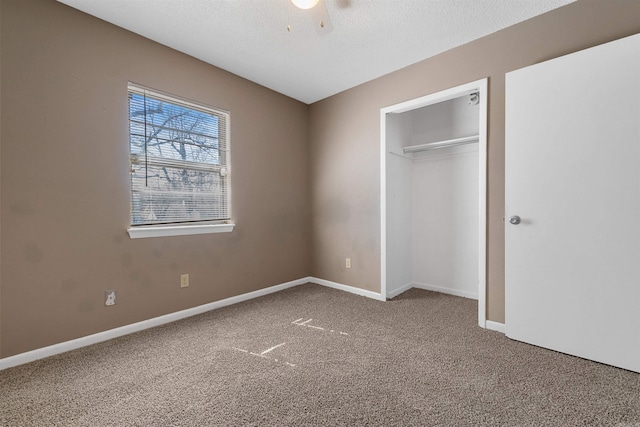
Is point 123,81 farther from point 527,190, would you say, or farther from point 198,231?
point 527,190

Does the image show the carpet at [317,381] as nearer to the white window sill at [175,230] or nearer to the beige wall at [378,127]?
the beige wall at [378,127]

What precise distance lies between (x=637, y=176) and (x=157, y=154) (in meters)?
3.41

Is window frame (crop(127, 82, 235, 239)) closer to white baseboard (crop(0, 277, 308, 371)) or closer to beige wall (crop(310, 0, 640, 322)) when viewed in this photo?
white baseboard (crop(0, 277, 308, 371))

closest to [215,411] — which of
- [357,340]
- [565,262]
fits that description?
[357,340]

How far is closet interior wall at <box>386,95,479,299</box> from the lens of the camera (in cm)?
325

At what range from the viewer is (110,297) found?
2.26 metres

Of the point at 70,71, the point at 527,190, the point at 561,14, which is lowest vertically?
the point at 527,190

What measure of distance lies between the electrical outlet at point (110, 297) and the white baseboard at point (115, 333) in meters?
0.21

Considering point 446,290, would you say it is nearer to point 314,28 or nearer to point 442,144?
point 442,144

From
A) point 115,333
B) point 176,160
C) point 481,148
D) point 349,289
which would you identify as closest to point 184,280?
point 115,333

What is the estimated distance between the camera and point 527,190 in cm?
212

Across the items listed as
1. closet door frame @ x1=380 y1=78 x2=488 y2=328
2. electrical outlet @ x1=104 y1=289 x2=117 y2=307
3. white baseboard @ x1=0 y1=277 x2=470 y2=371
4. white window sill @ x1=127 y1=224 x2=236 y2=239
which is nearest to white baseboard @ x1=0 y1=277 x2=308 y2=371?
white baseboard @ x1=0 y1=277 x2=470 y2=371

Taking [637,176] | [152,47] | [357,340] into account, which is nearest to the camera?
[637,176]

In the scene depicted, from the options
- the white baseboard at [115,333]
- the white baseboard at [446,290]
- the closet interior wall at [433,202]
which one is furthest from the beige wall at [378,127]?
the white baseboard at [115,333]
